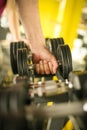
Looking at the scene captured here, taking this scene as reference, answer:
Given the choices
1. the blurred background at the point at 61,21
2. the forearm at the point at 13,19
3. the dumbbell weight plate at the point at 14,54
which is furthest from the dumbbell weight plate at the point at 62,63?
the blurred background at the point at 61,21

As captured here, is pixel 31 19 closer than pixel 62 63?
No

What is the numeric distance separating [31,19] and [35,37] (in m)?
0.10

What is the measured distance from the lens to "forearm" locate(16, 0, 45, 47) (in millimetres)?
1384

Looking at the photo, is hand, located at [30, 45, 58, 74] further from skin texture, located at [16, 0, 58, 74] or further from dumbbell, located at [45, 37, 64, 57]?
dumbbell, located at [45, 37, 64, 57]

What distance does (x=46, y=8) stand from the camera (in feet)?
8.05

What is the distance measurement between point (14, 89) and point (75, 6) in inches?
79.6

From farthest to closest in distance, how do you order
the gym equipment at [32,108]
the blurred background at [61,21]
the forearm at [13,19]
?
1. the blurred background at [61,21]
2. the forearm at [13,19]
3. the gym equipment at [32,108]

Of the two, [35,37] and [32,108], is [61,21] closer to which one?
[35,37]

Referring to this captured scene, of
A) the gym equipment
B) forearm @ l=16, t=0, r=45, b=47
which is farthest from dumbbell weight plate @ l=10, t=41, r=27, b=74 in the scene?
the gym equipment

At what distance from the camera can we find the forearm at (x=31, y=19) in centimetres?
138

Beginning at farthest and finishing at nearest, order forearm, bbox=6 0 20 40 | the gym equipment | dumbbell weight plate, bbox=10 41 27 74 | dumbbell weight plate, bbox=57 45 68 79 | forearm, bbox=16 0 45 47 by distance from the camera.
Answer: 1. forearm, bbox=6 0 20 40
2. dumbbell weight plate, bbox=10 41 27 74
3. forearm, bbox=16 0 45 47
4. dumbbell weight plate, bbox=57 45 68 79
5. the gym equipment

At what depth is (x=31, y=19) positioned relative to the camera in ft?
4.58

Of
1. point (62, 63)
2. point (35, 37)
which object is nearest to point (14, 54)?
point (35, 37)

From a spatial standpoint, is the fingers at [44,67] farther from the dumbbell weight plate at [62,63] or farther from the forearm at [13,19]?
the forearm at [13,19]
